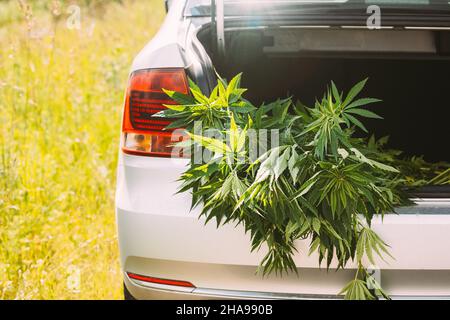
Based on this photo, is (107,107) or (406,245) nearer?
(406,245)

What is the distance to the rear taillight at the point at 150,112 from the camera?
253cm

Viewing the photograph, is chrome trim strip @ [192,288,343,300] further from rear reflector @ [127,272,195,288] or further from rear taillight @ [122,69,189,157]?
rear taillight @ [122,69,189,157]

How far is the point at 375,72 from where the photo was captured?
3.64 m

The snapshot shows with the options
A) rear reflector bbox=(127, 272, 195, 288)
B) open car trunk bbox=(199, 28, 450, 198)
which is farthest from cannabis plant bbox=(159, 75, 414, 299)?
open car trunk bbox=(199, 28, 450, 198)

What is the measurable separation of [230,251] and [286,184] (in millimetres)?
282

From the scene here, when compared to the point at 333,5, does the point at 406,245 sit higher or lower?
lower

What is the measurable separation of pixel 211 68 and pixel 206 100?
0.17 m

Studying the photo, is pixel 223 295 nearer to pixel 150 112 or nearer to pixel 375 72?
pixel 150 112

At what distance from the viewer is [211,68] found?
2.54 meters
